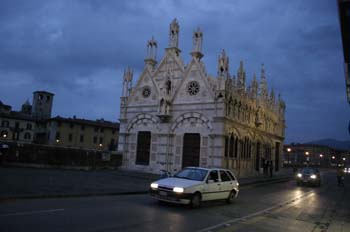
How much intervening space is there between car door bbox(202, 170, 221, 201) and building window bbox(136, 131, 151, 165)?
2002 cm

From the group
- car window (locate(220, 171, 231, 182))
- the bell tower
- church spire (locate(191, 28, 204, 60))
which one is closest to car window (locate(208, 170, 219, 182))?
car window (locate(220, 171, 231, 182))

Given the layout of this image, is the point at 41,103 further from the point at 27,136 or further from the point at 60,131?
the point at 60,131

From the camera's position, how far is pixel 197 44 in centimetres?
3309

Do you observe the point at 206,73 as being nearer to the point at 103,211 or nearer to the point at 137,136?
the point at 137,136

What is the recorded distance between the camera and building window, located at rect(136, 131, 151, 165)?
34.6m

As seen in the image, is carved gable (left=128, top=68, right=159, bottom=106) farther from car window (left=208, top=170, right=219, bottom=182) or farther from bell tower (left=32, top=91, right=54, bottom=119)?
bell tower (left=32, top=91, right=54, bottom=119)

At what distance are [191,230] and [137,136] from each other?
26.9 m

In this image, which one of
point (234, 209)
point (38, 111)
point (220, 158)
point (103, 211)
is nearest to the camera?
point (103, 211)

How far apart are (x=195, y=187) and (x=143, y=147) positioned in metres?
22.1

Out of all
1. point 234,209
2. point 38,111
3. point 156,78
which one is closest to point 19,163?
point 156,78

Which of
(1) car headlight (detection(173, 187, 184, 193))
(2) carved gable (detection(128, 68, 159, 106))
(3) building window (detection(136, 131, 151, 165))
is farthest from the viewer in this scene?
(2) carved gable (detection(128, 68, 159, 106))

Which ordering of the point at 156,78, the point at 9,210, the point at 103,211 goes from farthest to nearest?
the point at 156,78 < the point at 103,211 < the point at 9,210

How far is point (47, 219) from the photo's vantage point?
8.99 meters

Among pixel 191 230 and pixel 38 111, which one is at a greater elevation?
pixel 38 111
